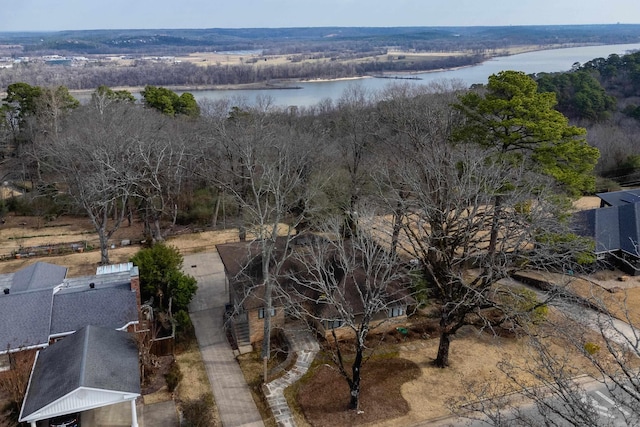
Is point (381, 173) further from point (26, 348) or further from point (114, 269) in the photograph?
point (26, 348)

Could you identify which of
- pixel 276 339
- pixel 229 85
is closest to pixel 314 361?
pixel 276 339

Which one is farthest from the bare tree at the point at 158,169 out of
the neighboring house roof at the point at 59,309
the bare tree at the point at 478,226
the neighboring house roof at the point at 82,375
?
the bare tree at the point at 478,226

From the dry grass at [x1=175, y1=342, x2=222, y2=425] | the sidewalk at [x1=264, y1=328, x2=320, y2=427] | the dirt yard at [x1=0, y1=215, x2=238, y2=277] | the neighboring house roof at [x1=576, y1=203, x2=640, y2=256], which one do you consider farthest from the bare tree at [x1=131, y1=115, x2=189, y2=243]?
the neighboring house roof at [x1=576, y1=203, x2=640, y2=256]

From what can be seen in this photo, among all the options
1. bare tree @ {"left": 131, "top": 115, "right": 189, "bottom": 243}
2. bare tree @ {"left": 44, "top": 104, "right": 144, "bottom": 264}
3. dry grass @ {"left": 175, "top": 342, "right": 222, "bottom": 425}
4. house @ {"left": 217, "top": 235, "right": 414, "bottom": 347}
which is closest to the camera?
dry grass @ {"left": 175, "top": 342, "right": 222, "bottom": 425}

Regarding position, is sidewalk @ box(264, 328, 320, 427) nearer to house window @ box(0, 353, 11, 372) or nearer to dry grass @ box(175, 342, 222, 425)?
dry grass @ box(175, 342, 222, 425)

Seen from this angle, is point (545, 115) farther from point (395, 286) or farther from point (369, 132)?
point (369, 132)

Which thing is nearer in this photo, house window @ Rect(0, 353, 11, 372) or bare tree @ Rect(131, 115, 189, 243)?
house window @ Rect(0, 353, 11, 372)

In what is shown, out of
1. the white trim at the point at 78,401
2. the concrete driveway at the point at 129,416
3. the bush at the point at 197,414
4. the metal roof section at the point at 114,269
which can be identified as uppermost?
the metal roof section at the point at 114,269

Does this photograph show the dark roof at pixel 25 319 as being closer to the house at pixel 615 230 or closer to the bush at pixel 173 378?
the bush at pixel 173 378
